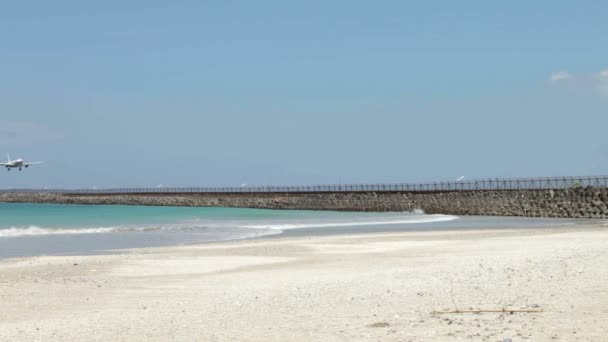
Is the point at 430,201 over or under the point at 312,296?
under

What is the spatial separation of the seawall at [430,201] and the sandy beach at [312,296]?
113ft

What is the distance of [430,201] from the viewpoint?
77.8m

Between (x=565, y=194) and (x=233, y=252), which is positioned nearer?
(x=233, y=252)

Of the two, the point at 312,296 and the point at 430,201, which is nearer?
the point at 312,296

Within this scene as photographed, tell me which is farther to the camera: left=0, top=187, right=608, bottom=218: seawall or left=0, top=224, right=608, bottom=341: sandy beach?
left=0, top=187, right=608, bottom=218: seawall

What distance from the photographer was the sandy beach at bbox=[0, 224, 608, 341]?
1187 centimetres

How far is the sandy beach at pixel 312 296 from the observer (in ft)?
38.9

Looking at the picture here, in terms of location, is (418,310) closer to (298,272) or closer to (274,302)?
(274,302)

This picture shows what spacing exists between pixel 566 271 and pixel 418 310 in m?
5.50

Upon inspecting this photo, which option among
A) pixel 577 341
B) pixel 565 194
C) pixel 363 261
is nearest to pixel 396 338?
pixel 577 341

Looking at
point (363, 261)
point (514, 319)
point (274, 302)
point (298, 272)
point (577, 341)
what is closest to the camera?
point (577, 341)

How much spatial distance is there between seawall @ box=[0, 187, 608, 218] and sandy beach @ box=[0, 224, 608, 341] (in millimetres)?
34306

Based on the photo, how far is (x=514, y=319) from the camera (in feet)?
40.0

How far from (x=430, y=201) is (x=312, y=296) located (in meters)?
63.4
